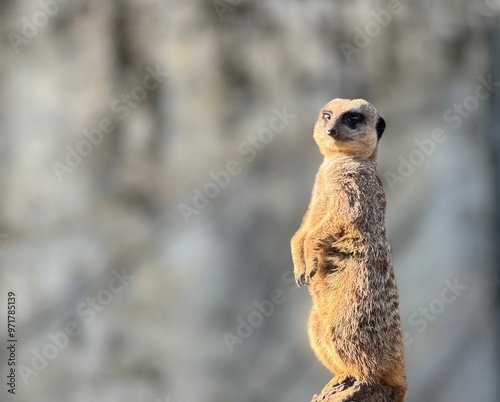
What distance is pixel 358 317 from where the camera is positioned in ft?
9.21

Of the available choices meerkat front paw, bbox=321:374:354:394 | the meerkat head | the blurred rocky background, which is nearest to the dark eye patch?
the meerkat head

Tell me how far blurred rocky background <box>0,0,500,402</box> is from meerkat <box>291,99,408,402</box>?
374 mm

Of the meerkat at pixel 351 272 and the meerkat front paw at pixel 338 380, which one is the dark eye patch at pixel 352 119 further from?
the meerkat front paw at pixel 338 380

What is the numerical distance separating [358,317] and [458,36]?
1817 millimetres

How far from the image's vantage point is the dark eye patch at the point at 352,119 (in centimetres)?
297

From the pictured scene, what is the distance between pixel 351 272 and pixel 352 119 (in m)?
0.63

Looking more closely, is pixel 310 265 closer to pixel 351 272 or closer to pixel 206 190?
pixel 351 272

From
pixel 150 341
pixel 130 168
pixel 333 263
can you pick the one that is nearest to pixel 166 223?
pixel 130 168

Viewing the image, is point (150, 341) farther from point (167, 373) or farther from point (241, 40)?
point (241, 40)

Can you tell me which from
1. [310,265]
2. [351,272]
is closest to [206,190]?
[310,265]

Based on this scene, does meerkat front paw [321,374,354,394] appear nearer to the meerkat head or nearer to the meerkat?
the meerkat

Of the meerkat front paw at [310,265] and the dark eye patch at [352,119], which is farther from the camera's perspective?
the dark eye patch at [352,119]

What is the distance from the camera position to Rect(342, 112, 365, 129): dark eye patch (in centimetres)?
297

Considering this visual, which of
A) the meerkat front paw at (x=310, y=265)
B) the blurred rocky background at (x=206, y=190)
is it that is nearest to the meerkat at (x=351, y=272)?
the meerkat front paw at (x=310, y=265)
